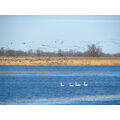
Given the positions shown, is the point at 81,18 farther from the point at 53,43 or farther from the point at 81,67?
the point at 81,67

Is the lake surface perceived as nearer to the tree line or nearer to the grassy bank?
the grassy bank

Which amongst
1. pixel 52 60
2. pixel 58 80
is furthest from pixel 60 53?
pixel 52 60

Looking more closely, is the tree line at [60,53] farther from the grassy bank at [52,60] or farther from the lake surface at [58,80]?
the lake surface at [58,80]

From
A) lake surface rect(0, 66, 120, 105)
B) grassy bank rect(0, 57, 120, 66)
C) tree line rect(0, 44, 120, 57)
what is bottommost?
lake surface rect(0, 66, 120, 105)

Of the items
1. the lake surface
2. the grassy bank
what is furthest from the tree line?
the lake surface

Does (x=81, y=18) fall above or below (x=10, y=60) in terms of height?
above

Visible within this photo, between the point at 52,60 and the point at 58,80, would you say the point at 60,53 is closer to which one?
the point at 58,80

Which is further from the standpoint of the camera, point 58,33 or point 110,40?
point 58,33

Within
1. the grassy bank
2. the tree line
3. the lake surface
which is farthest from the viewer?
the grassy bank

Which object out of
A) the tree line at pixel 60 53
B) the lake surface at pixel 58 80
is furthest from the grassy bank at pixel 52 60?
the lake surface at pixel 58 80

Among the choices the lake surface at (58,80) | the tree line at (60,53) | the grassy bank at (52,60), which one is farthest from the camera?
the grassy bank at (52,60)

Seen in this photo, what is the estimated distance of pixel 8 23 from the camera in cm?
1399
